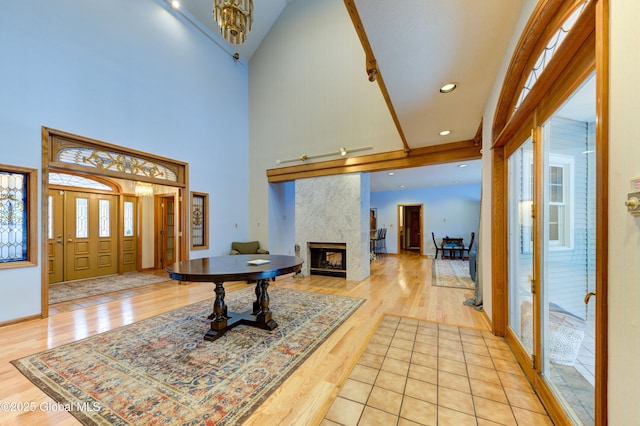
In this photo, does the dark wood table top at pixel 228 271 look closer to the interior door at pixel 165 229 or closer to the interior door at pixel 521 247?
the interior door at pixel 521 247

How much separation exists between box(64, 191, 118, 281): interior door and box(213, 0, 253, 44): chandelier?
5.29m

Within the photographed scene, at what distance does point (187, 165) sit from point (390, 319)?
498 centimetres

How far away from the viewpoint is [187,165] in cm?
532

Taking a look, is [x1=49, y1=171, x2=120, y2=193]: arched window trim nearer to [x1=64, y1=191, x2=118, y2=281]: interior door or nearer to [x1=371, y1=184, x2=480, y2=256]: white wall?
[x1=64, y1=191, x2=118, y2=281]: interior door

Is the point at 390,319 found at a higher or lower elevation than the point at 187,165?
lower

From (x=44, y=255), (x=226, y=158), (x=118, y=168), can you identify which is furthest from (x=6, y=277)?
(x=226, y=158)

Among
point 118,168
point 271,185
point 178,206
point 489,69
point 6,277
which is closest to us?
point 489,69

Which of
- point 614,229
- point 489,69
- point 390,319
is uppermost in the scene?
point 489,69

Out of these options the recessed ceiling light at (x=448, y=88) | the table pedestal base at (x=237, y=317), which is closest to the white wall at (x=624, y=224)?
the recessed ceiling light at (x=448, y=88)

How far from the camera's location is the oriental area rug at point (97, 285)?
431 centimetres

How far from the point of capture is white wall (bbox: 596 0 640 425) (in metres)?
0.78

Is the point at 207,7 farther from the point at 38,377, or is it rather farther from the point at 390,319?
the point at 390,319

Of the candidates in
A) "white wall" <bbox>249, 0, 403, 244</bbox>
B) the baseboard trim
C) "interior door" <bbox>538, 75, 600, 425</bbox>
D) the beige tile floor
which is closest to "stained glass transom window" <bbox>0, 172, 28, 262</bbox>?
the baseboard trim

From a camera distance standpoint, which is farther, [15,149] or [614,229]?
[15,149]
